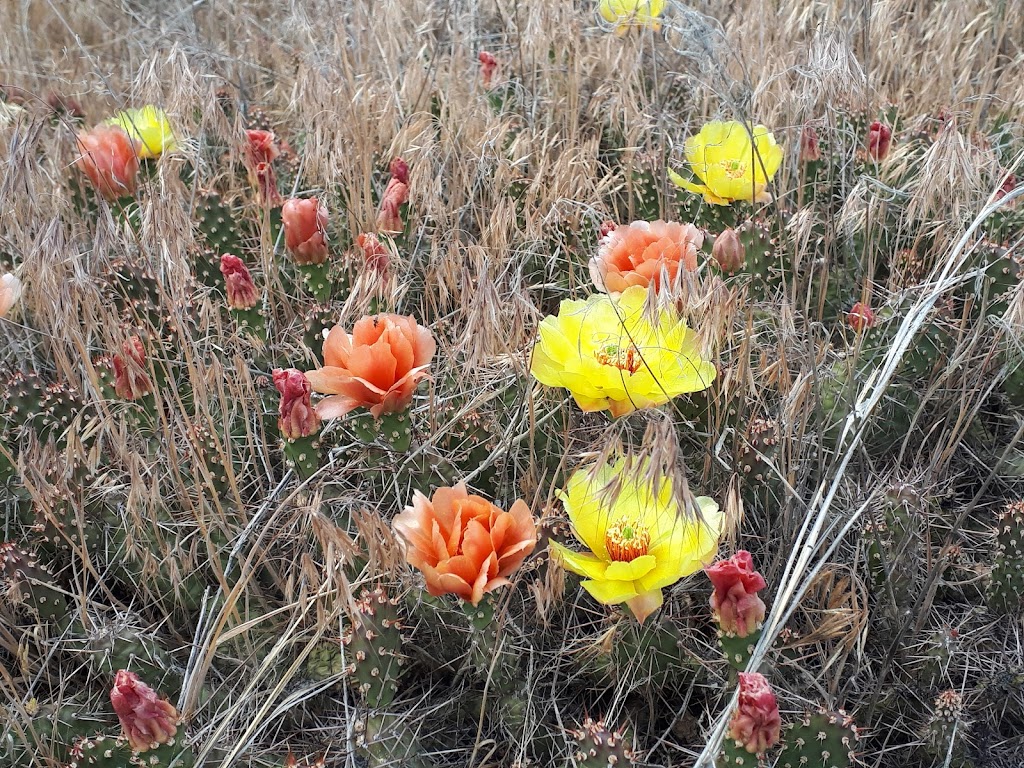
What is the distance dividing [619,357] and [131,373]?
720mm

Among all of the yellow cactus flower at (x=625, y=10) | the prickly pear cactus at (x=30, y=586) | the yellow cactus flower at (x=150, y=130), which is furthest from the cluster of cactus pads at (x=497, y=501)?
the yellow cactus flower at (x=625, y=10)

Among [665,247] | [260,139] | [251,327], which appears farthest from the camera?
[260,139]

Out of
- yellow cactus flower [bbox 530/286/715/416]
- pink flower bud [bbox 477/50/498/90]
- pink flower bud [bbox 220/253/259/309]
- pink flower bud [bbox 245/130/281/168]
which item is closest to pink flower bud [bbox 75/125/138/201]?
pink flower bud [bbox 245/130/281/168]

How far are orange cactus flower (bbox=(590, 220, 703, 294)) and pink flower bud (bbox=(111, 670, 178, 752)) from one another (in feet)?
2.51

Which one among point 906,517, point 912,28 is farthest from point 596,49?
point 906,517

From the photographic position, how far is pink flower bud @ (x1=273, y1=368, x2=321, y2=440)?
1.18 metres

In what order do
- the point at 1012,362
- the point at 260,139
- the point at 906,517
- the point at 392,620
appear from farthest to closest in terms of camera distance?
the point at 260,139, the point at 1012,362, the point at 906,517, the point at 392,620

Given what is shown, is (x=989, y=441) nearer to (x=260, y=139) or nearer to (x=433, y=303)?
(x=433, y=303)

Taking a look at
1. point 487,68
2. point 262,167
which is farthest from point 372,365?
point 487,68

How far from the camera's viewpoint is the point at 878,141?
5.58ft

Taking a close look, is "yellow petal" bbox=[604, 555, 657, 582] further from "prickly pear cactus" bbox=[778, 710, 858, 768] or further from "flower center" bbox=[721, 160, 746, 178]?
"flower center" bbox=[721, 160, 746, 178]

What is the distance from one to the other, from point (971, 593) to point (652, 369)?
633mm

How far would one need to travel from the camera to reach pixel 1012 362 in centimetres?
142

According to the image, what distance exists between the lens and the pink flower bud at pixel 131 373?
1.34 meters
